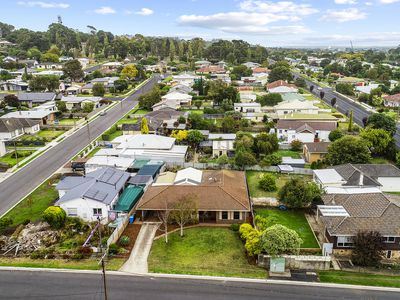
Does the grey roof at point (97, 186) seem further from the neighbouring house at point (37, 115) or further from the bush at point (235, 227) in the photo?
the neighbouring house at point (37, 115)

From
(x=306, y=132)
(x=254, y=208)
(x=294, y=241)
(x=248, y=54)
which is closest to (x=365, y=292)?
(x=294, y=241)

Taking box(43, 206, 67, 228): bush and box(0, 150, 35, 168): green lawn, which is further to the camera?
box(0, 150, 35, 168): green lawn

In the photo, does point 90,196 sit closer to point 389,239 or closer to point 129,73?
point 389,239

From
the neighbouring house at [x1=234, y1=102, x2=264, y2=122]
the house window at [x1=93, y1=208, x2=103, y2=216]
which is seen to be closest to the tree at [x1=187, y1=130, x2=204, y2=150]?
the neighbouring house at [x1=234, y1=102, x2=264, y2=122]

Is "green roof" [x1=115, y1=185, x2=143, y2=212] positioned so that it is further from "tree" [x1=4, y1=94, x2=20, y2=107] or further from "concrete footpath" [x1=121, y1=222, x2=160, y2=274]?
"tree" [x1=4, y1=94, x2=20, y2=107]

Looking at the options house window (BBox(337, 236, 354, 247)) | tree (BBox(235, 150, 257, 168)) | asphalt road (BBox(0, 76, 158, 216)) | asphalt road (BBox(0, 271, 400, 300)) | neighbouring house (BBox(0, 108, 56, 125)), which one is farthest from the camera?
neighbouring house (BBox(0, 108, 56, 125))
